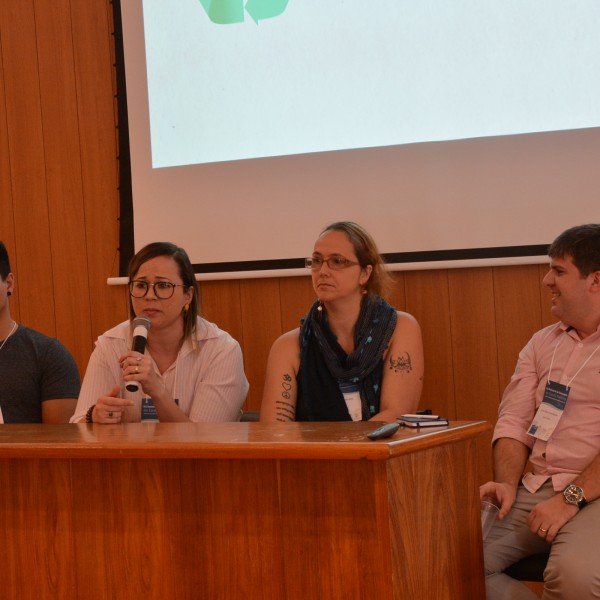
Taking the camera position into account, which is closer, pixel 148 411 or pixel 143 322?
pixel 143 322

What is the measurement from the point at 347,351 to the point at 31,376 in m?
1.09

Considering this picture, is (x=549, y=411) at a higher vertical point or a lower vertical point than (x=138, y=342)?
lower

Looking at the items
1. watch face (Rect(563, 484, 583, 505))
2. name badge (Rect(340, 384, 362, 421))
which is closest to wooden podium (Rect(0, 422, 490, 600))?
watch face (Rect(563, 484, 583, 505))

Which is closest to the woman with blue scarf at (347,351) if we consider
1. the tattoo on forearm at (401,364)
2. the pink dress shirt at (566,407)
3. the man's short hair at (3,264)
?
the tattoo on forearm at (401,364)

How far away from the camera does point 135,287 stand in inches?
116

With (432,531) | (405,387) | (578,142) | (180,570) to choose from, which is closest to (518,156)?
(578,142)

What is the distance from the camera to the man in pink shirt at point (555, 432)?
2309mm

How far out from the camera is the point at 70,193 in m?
3.85

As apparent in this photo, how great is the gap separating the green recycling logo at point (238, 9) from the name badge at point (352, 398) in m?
1.55

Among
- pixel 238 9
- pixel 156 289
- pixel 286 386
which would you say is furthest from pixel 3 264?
pixel 238 9

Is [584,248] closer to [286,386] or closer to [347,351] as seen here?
[347,351]

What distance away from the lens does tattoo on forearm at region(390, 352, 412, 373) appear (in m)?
2.81

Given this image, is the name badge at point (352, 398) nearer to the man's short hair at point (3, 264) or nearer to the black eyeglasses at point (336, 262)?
the black eyeglasses at point (336, 262)

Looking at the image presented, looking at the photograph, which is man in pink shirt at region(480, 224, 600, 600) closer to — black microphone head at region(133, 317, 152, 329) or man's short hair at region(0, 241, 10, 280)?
black microphone head at region(133, 317, 152, 329)
